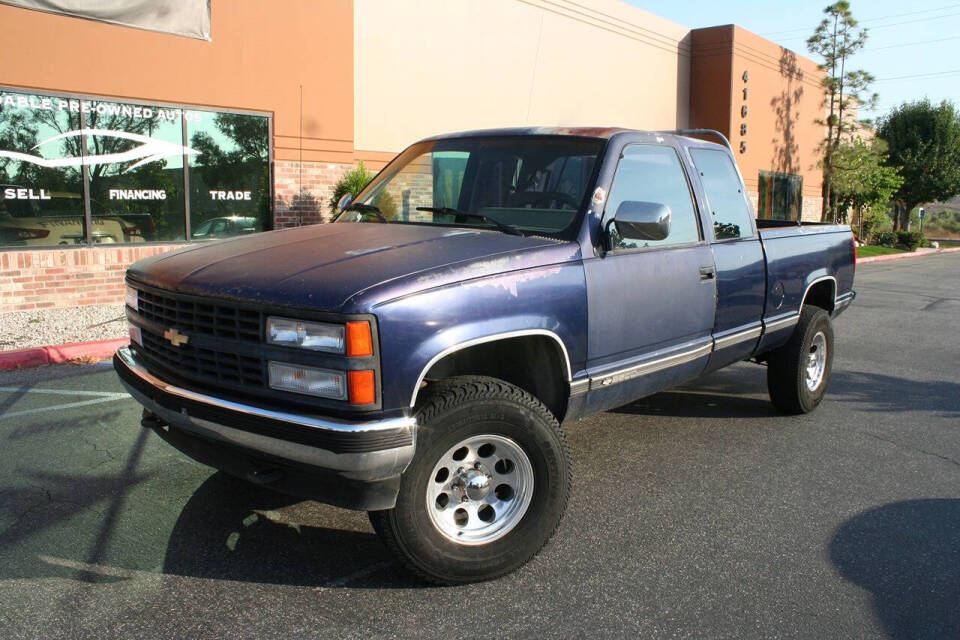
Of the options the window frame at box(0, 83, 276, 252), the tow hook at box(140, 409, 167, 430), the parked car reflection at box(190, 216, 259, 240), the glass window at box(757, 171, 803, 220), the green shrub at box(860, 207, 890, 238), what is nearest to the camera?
the tow hook at box(140, 409, 167, 430)

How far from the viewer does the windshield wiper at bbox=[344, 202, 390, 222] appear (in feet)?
14.8

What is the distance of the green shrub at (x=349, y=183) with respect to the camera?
12188 millimetres

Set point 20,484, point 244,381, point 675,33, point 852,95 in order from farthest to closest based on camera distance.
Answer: point 852,95 → point 675,33 → point 20,484 → point 244,381

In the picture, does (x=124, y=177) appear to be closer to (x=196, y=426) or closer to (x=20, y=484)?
(x=20, y=484)

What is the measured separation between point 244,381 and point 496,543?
124 cm

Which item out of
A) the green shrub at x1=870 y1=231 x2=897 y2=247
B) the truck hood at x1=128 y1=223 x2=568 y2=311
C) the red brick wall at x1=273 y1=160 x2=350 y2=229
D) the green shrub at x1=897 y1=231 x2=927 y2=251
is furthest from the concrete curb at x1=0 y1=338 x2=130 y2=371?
the green shrub at x1=870 y1=231 x2=897 y2=247

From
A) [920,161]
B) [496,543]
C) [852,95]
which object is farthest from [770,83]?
[496,543]

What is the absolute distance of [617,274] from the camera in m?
3.90

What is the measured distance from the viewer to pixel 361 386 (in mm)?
2846

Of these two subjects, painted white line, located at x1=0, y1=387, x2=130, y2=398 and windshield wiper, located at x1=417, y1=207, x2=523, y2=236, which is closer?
windshield wiper, located at x1=417, y1=207, x2=523, y2=236

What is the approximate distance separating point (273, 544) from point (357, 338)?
134 centimetres

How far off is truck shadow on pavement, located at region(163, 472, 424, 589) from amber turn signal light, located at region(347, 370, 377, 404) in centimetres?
90

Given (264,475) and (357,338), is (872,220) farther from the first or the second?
(264,475)

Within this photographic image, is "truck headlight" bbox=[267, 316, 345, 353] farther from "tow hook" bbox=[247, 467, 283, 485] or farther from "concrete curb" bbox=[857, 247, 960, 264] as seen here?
"concrete curb" bbox=[857, 247, 960, 264]
